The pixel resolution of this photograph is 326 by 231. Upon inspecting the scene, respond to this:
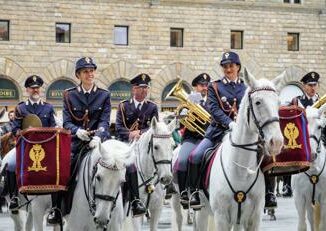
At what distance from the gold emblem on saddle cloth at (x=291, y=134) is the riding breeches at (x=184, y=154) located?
207 cm

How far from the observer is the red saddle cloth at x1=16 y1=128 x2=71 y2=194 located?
10.2 m

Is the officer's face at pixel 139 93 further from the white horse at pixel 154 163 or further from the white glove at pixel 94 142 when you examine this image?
the white glove at pixel 94 142

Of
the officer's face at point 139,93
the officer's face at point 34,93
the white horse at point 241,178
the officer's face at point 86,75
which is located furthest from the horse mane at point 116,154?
the officer's face at point 34,93

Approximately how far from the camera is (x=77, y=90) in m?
11.0

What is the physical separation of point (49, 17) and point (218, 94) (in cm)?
3079

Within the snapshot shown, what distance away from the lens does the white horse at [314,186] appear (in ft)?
41.8

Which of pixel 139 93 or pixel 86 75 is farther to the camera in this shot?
pixel 139 93

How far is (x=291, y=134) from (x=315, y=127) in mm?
1237

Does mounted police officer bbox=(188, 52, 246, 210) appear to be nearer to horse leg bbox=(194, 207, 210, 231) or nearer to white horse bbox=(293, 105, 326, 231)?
horse leg bbox=(194, 207, 210, 231)

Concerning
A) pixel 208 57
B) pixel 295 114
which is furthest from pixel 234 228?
pixel 208 57

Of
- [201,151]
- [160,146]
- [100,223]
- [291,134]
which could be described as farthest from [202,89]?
[100,223]

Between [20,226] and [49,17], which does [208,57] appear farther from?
[20,226]

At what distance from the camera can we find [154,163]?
42.7 feet

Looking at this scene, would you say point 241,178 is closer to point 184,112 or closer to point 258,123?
point 258,123
